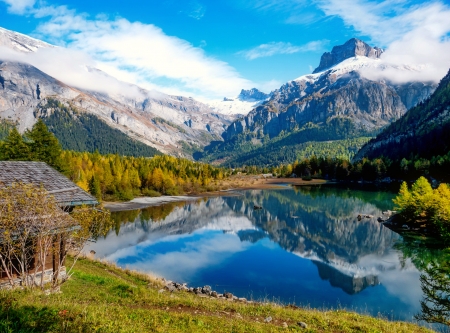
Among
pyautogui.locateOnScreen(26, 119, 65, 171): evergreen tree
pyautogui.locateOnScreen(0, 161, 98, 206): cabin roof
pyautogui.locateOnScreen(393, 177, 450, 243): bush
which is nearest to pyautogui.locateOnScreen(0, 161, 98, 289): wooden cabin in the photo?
pyautogui.locateOnScreen(0, 161, 98, 206): cabin roof

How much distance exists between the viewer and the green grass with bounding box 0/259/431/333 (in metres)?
9.95

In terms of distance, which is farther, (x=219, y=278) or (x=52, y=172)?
(x=219, y=278)

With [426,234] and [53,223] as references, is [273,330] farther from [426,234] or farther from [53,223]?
[426,234]

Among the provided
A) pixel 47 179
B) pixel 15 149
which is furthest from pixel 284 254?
pixel 15 149

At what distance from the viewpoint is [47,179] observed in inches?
833

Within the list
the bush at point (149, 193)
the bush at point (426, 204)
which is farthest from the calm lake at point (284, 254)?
the bush at point (149, 193)

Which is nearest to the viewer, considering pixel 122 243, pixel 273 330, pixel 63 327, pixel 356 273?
pixel 63 327

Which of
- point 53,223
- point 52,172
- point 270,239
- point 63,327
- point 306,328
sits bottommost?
point 270,239

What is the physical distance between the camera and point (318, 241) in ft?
191

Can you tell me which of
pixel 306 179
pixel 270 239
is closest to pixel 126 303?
pixel 270 239

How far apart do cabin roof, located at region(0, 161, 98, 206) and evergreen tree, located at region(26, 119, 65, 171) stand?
41.5 m

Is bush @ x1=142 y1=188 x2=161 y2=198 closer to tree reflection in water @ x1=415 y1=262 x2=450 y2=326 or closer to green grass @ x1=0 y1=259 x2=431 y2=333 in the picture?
A: green grass @ x1=0 y1=259 x2=431 y2=333

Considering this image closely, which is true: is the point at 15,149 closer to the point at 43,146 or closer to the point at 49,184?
the point at 43,146

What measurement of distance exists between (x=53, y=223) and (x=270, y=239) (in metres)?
51.2
